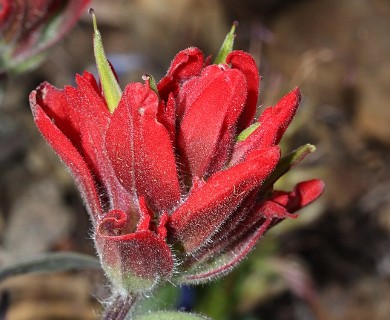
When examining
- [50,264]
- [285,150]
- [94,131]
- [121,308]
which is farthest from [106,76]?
[285,150]

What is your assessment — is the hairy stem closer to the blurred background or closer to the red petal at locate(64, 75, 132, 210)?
the red petal at locate(64, 75, 132, 210)

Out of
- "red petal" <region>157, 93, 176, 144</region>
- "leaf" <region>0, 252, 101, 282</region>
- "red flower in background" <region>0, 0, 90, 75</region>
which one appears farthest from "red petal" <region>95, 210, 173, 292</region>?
"red flower in background" <region>0, 0, 90, 75</region>

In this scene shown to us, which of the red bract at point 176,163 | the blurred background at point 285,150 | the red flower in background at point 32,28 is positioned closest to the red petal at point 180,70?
the red bract at point 176,163

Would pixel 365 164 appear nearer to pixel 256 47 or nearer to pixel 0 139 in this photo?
pixel 256 47

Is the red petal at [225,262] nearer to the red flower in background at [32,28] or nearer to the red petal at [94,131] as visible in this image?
the red petal at [94,131]

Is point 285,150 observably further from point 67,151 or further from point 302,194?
point 67,151
